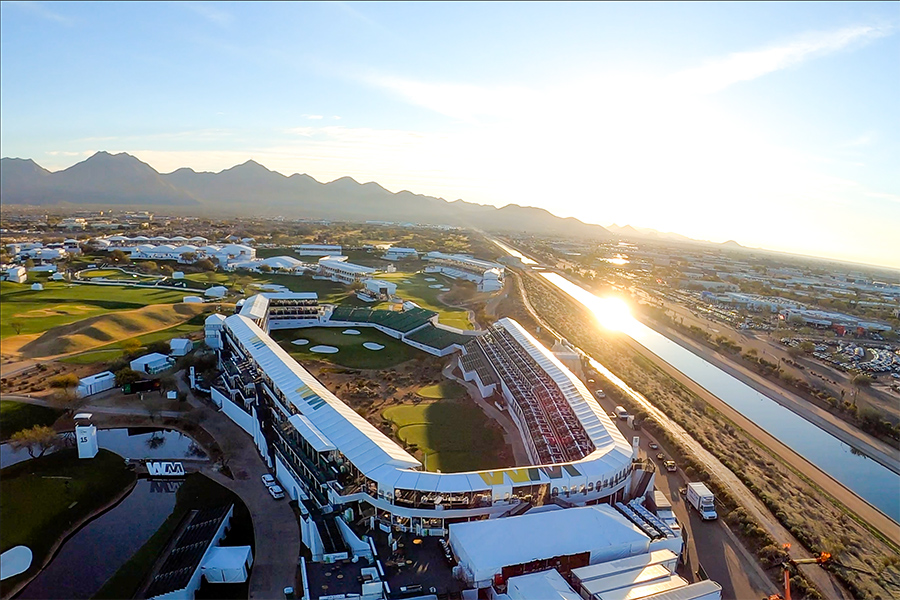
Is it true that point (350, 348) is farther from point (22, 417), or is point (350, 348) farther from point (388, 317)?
point (22, 417)

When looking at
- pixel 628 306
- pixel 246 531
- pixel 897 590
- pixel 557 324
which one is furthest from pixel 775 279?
pixel 246 531

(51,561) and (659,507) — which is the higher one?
(659,507)

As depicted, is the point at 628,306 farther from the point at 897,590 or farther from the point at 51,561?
the point at 51,561

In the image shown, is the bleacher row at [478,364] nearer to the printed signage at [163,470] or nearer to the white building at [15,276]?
the printed signage at [163,470]

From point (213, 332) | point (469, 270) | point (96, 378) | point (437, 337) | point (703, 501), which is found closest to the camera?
point (703, 501)

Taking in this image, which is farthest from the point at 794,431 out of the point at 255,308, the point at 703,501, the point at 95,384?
the point at 95,384

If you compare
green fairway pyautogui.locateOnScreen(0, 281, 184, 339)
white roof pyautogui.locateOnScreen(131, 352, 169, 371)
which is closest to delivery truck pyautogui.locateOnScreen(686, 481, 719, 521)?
green fairway pyautogui.locateOnScreen(0, 281, 184, 339)

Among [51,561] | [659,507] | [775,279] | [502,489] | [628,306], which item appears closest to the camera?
[51,561]
